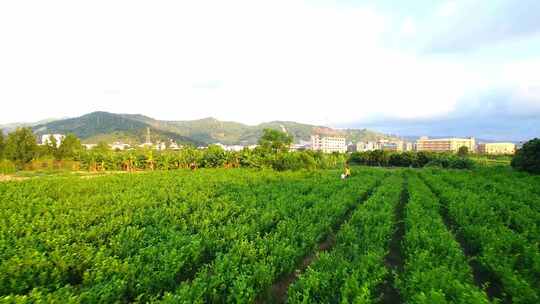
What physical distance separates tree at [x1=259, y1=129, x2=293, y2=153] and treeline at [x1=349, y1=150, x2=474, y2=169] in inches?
1126

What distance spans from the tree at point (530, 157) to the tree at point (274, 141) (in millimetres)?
34112

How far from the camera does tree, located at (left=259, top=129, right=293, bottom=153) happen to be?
167ft

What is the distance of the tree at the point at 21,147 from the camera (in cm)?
4623

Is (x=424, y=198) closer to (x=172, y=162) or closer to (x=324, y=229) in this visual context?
(x=324, y=229)

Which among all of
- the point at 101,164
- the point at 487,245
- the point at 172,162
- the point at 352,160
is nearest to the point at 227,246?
the point at 487,245

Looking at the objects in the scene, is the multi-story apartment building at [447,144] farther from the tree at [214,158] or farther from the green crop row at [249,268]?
the green crop row at [249,268]

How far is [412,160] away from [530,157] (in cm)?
3019

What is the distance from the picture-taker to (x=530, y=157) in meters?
29.5

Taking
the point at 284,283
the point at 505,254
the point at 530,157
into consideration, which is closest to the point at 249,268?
the point at 284,283

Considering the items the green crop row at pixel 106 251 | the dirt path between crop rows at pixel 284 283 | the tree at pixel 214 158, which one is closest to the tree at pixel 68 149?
the tree at pixel 214 158

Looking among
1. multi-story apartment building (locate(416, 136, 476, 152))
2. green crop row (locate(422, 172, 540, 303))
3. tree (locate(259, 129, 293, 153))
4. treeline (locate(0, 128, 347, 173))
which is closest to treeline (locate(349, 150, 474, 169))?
treeline (locate(0, 128, 347, 173))

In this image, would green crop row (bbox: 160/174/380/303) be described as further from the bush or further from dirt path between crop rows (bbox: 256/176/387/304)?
the bush

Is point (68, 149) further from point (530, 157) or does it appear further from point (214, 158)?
point (530, 157)

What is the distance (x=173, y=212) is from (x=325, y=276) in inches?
295
